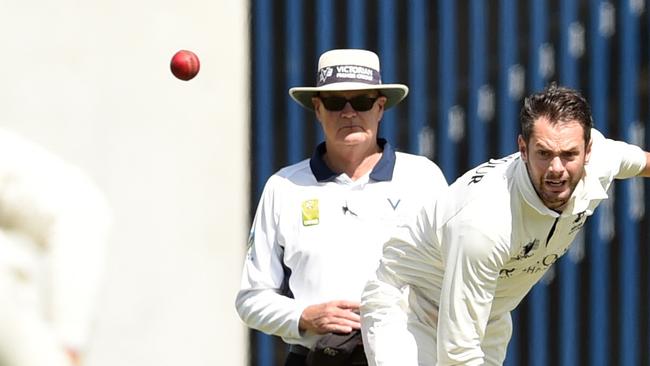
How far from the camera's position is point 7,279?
306 cm

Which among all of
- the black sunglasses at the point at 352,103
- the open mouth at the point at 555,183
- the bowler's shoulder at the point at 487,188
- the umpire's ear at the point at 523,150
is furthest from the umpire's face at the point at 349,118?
the open mouth at the point at 555,183

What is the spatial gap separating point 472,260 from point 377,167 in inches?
36.6

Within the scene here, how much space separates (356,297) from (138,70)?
2065 millimetres

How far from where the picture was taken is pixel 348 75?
209 inches

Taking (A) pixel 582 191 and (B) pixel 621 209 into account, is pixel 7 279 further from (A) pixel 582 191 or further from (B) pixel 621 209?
(B) pixel 621 209

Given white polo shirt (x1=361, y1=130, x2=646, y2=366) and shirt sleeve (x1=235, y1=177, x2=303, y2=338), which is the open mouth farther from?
shirt sleeve (x1=235, y1=177, x2=303, y2=338)

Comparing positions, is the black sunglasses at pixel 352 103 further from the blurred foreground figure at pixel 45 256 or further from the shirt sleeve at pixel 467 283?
the blurred foreground figure at pixel 45 256

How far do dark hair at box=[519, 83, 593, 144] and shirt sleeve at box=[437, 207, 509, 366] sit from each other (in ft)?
0.89

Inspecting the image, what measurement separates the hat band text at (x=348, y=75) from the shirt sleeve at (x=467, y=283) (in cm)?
104

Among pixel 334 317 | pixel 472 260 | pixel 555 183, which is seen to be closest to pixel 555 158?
pixel 555 183

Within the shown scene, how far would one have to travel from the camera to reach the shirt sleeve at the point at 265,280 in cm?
509

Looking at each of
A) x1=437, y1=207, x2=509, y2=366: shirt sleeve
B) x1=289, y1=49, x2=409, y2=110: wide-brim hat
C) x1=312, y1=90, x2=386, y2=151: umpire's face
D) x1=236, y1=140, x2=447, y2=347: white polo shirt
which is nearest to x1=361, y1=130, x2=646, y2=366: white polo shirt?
x1=437, y1=207, x2=509, y2=366: shirt sleeve

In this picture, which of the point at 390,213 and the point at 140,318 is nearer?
the point at 390,213

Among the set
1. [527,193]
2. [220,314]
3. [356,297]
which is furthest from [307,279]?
[220,314]
